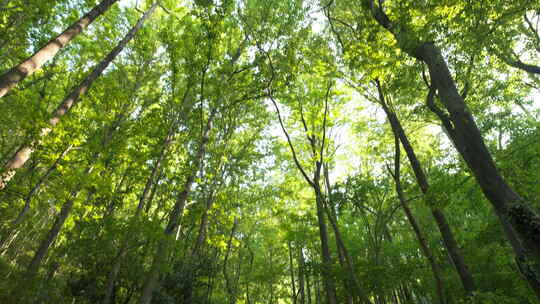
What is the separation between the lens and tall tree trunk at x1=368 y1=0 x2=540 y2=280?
389 cm

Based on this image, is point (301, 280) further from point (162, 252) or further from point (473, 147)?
point (473, 147)

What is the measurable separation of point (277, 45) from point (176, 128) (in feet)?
13.5

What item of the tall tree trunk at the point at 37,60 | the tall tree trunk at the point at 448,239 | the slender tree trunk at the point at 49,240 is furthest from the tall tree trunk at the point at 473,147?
the slender tree trunk at the point at 49,240

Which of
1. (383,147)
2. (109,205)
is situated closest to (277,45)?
(383,147)

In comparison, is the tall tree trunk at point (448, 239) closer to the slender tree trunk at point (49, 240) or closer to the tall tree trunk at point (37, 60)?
Answer: the tall tree trunk at point (37, 60)

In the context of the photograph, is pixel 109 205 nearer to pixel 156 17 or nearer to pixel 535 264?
pixel 156 17

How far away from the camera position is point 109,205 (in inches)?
358

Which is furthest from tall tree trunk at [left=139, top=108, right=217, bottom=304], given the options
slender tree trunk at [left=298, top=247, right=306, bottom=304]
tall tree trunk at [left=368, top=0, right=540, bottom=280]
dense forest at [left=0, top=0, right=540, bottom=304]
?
tall tree trunk at [left=368, top=0, right=540, bottom=280]

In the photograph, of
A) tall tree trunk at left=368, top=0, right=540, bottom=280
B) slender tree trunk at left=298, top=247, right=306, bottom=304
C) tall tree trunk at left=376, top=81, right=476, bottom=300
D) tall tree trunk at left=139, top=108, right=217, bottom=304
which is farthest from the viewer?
slender tree trunk at left=298, top=247, right=306, bottom=304

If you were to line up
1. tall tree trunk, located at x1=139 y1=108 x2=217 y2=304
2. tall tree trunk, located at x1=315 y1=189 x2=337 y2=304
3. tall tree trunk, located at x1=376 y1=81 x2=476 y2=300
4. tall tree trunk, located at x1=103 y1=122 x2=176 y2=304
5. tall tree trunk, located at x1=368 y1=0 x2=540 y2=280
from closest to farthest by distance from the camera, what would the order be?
tall tree trunk, located at x1=368 y1=0 x2=540 y2=280, tall tree trunk, located at x1=139 y1=108 x2=217 y2=304, tall tree trunk, located at x1=376 y1=81 x2=476 y2=300, tall tree trunk, located at x1=315 y1=189 x2=337 y2=304, tall tree trunk, located at x1=103 y1=122 x2=176 y2=304

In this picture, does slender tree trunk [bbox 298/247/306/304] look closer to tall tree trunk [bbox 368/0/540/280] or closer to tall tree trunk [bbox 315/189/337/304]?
tall tree trunk [bbox 315/189/337/304]

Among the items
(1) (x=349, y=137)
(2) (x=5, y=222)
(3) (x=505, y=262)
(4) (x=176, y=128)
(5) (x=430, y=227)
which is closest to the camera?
(4) (x=176, y=128)

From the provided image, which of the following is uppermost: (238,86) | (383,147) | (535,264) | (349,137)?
(349,137)

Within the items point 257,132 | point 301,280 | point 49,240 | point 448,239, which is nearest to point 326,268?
point 448,239
